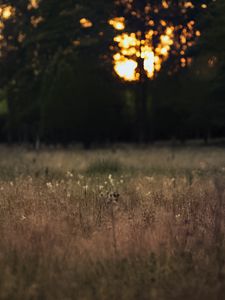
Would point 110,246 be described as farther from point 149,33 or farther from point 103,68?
point 103,68

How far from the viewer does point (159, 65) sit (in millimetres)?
34406

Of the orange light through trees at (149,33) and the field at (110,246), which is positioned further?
the orange light through trees at (149,33)

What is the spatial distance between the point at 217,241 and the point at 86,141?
26007 millimetres

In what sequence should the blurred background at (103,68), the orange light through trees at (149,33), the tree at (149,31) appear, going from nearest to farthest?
the blurred background at (103,68)
the tree at (149,31)
the orange light through trees at (149,33)

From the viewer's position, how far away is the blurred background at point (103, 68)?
27188 millimetres

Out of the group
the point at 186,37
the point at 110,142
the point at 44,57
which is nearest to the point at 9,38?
the point at 44,57

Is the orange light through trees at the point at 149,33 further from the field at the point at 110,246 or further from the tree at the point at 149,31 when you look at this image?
the field at the point at 110,246

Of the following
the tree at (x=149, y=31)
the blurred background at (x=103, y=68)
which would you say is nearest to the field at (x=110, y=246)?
the blurred background at (x=103, y=68)

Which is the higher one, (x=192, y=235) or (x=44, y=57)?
(x=44, y=57)

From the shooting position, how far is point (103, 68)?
31.2m

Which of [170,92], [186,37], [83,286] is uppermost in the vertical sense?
[186,37]

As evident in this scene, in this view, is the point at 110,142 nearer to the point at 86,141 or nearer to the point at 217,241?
the point at 86,141

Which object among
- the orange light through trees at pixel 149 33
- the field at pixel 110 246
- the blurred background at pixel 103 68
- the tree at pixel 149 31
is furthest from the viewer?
the orange light through trees at pixel 149 33

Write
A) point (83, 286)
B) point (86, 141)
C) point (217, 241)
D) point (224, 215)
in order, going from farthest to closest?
point (86, 141) < point (224, 215) < point (217, 241) < point (83, 286)
